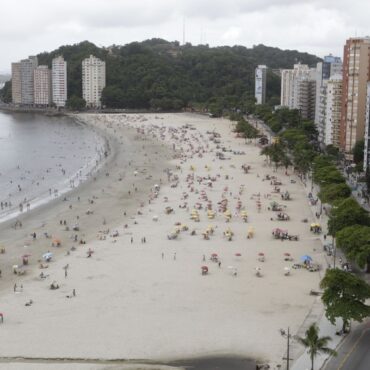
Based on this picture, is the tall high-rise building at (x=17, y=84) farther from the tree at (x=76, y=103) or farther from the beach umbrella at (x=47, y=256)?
the beach umbrella at (x=47, y=256)

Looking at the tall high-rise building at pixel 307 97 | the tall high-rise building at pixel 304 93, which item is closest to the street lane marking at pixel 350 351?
the tall high-rise building at pixel 307 97

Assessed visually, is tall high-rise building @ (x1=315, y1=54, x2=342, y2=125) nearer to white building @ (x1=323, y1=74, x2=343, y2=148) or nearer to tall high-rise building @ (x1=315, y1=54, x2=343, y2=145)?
tall high-rise building @ (x1=315, y1=54, x2=343, y2=145)

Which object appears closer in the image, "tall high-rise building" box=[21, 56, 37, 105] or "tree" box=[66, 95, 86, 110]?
"tree" box=[66, 95, 86, 110]

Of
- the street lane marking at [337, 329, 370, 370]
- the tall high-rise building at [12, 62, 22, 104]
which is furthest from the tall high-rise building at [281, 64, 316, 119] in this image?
the tall high-rise building at [12, 62, 22, 104]

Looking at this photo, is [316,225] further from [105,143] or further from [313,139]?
[105,143]

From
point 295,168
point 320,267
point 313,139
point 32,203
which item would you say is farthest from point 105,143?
point 320,267

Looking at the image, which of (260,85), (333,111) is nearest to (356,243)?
(333,111)
